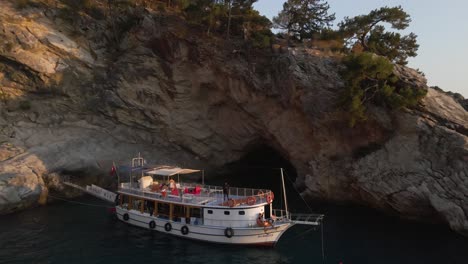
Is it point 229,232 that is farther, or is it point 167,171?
point 167,171

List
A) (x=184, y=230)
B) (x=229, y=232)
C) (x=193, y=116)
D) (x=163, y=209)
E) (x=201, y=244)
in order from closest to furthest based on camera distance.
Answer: (x=229, y=232), (x=201, y=244), (x=184, y=230), (x=163, y=209), (x=193, y=116)

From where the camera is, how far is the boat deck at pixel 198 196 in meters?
25.2

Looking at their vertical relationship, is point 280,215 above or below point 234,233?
above

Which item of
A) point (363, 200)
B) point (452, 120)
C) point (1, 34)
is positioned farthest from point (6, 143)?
point (452, 120)

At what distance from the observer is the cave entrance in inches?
1673

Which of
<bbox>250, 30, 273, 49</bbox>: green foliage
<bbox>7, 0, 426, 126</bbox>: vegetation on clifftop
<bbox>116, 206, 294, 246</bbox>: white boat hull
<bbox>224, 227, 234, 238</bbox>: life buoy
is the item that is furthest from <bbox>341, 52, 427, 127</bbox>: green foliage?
<bbox>224, 227, 234, 238</bbox>: life buoy

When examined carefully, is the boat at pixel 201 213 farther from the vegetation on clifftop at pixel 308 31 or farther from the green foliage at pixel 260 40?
the green foliage at pixel 260 40

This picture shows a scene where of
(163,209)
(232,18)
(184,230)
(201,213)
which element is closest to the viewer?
(184,230)

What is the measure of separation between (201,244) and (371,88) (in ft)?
62.8

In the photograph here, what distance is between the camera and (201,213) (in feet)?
84.9

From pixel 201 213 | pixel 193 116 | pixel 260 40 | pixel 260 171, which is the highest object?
pixel 260 40

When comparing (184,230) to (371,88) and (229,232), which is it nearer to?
(229,232)

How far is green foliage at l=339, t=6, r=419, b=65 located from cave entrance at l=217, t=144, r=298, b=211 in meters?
16.4

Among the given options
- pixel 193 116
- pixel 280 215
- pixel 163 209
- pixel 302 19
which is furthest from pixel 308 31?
pixel 163 209
